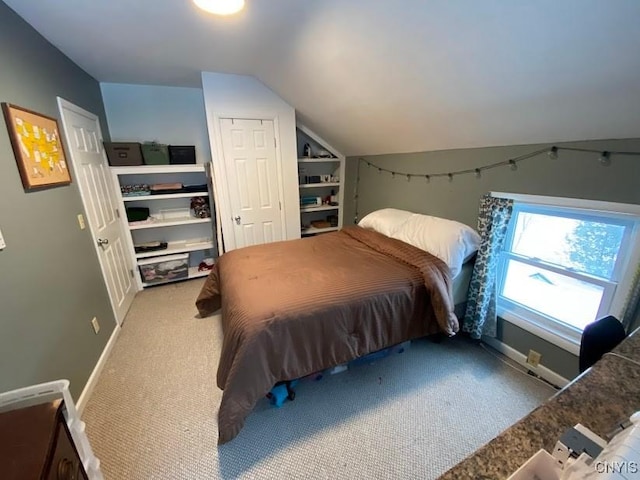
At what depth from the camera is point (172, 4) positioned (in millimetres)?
1589

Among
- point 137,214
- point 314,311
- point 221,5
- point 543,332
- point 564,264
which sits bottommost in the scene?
point 543,332

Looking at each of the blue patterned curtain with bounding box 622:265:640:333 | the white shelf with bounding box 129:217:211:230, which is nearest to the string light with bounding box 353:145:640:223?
the blue patterned curtain with bounding box 622:265:640:333

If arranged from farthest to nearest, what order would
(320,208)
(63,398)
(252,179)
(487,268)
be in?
(320,208) → (252,179) → (487,268) → (63,398)

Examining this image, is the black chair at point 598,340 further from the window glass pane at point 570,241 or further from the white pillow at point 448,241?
the white pillow at point 448,241

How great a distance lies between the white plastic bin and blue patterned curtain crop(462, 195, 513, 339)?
2.46 metres

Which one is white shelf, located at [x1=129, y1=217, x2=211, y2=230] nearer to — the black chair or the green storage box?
the green storage box

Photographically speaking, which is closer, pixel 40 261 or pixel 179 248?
pixel 40 261

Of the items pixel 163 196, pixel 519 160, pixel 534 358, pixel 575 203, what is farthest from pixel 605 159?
pixel 163 196

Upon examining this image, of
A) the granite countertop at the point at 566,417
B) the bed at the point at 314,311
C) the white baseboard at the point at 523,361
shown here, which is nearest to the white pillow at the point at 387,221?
the bed at the point at 314,311

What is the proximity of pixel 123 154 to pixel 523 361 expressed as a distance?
4200mm

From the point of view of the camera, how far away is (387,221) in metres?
2.69

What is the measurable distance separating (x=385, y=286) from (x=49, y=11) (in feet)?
8.77

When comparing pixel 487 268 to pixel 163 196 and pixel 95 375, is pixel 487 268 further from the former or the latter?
pixel 163 196

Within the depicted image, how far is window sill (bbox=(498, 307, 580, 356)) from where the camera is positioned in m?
1.72
